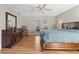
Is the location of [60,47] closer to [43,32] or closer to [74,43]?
[74,43]

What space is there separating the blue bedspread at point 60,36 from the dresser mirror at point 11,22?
116 centimetres

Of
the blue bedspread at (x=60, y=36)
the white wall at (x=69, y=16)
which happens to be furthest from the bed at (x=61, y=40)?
the white wall at (x=69, y=16)

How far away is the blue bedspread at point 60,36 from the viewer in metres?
4.15

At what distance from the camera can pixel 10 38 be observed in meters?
4.71

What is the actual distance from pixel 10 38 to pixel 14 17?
0.79 meters

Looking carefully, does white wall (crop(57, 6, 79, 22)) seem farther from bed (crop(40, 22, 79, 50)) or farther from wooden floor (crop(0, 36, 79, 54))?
wooden floor (crop(0, 36, 79, 54))

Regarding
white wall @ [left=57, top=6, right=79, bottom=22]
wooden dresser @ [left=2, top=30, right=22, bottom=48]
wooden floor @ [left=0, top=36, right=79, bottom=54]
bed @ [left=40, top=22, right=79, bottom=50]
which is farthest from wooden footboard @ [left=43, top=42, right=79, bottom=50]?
wooden dresser @ [left=2, top=30, right=22, bottom=48]

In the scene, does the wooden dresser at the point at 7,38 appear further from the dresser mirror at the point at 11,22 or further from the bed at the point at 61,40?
the bed at the point at 61,40

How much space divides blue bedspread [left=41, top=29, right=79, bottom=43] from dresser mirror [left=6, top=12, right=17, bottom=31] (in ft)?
3.79

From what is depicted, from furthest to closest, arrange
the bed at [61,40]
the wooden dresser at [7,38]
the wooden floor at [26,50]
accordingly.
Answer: the wooden dresser at [7,38] → the bed at [61,40] → the wooden floor at [26,50]

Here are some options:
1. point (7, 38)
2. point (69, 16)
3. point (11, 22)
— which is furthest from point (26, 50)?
point (69, 16)
